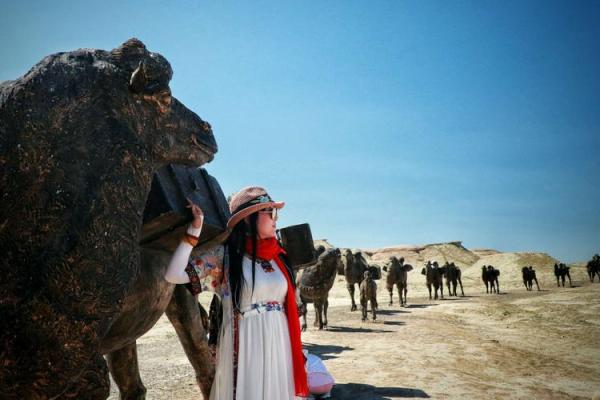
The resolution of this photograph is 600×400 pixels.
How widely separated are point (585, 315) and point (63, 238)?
2054cm

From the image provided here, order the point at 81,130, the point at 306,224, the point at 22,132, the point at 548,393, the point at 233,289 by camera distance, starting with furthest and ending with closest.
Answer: the point at 548,393
the point at 306,224
the point at 233,289
the point at 81,130
the point at 22,132

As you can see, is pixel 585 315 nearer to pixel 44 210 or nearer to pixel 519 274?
pixel 44 210

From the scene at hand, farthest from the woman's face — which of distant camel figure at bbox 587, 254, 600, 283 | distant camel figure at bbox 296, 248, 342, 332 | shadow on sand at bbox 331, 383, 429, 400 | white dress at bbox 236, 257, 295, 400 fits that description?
distant camel figure at bbox 587, 254, 600, 283

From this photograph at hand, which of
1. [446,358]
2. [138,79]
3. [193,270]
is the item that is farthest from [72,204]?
[446,358]

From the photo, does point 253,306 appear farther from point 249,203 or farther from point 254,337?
point 249,203

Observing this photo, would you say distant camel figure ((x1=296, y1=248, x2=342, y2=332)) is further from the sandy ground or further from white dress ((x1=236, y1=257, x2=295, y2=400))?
white dress ((x1=236, y1=257, x2=295, y2=400))

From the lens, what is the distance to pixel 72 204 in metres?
1.83

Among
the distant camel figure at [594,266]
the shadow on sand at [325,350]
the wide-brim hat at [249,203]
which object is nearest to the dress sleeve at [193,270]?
the wide-brim hat at [249,203]

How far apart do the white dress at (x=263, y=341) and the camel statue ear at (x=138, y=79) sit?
5.06ft

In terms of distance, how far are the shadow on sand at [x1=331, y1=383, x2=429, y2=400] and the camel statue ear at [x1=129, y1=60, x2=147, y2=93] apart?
5.59m

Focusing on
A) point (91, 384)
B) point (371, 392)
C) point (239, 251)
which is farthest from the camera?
point (371, 392)

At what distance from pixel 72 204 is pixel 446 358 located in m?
9.38

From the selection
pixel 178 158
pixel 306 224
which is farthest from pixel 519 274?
pixel 178 158

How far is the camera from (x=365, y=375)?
7.42 metres
